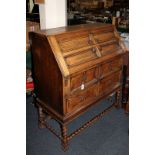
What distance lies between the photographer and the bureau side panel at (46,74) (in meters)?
1.78

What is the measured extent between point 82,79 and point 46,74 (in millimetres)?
343

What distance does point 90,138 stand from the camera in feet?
7.39

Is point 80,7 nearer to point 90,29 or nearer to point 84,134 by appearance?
point 90,29

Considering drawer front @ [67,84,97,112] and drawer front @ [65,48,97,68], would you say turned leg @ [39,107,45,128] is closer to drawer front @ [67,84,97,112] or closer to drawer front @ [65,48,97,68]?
drawer front @ [67,84,97,112]

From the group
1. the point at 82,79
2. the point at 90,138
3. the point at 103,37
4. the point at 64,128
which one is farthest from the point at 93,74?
the point at 90,138

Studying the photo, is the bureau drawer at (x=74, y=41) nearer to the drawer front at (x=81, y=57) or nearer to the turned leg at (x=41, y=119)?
the drawer front at (x=81, y=57)

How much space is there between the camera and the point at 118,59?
7.86 ft

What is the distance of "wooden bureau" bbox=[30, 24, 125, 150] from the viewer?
1766 mm

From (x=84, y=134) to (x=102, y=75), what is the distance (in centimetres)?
70

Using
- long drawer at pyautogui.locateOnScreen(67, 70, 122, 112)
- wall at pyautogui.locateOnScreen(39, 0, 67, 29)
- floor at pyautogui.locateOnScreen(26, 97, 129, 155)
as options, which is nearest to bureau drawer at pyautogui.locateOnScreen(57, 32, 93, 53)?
long drawer at pyautogui.locateOnScreen(67, 70, 122, 112)

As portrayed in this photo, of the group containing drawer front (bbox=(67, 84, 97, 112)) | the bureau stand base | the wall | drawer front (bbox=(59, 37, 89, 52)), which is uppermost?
the wall

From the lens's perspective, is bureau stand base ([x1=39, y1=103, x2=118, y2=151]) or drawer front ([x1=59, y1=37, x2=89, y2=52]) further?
bureau stand base ([x1=39, y1=103, x2=118, y2=151])
